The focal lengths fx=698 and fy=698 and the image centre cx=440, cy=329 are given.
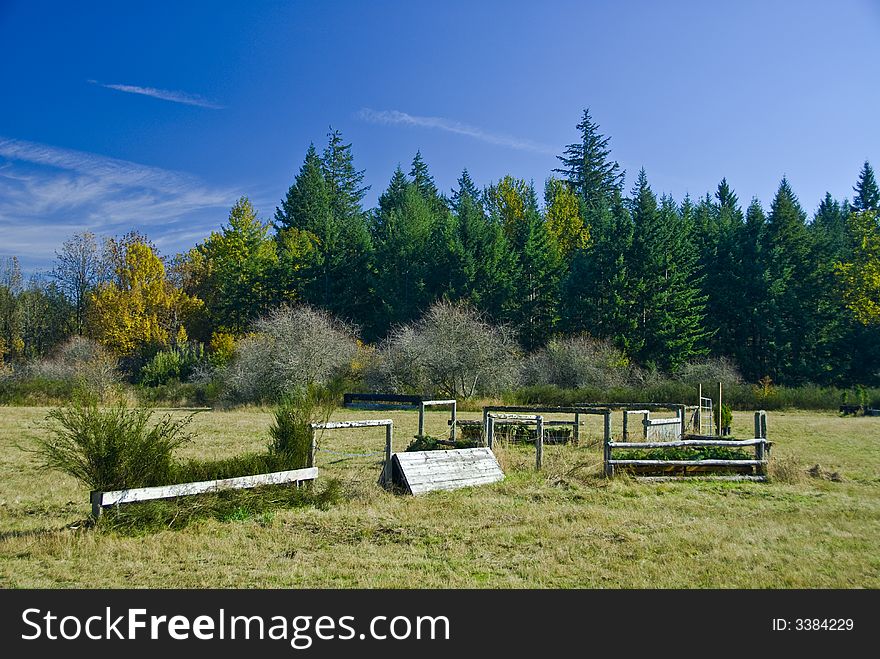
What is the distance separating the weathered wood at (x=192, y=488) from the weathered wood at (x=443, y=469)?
1.45 m

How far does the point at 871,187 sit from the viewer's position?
67438mm

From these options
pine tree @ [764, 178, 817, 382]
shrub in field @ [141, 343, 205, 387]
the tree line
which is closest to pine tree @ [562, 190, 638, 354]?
the tree line

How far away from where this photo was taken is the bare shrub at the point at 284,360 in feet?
105

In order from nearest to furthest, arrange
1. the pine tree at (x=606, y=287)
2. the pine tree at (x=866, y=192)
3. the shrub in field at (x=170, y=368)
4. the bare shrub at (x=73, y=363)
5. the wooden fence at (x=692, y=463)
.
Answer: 1. the wooden fence at (x=692, y=463)
2. the bare shrub at (x=73, y=363)
3. the shrub in field at (x=170, y=368)
4. the pine tree at (x=606, y=287)
5. the pine tree at (x=866, y=192)

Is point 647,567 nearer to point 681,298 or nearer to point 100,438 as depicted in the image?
point 100,438

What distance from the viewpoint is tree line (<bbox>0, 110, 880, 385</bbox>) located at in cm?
4425

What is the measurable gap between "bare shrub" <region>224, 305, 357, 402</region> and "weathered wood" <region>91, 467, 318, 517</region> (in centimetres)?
2098

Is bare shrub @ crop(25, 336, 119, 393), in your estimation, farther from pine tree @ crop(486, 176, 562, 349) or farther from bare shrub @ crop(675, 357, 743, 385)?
bare shrub @ crop(675, 357, 743, 385)

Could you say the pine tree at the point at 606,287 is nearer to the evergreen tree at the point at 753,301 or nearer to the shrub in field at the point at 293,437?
the evergreen tree at the point at 753,301

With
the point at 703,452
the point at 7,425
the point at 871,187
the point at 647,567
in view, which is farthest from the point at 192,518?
the point at 871,187

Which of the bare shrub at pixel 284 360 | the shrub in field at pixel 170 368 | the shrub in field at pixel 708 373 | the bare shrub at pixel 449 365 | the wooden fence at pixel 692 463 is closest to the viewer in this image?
the wooden fence at pixel 692 463

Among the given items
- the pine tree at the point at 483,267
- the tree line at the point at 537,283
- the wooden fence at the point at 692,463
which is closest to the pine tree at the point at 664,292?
the tree line at the point at 537,283

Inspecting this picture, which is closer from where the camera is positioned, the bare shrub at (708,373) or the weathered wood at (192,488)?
the weathered wood at (192,488)

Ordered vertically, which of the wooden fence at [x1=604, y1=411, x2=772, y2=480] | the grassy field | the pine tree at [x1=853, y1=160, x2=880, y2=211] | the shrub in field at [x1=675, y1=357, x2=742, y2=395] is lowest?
the grassy field
